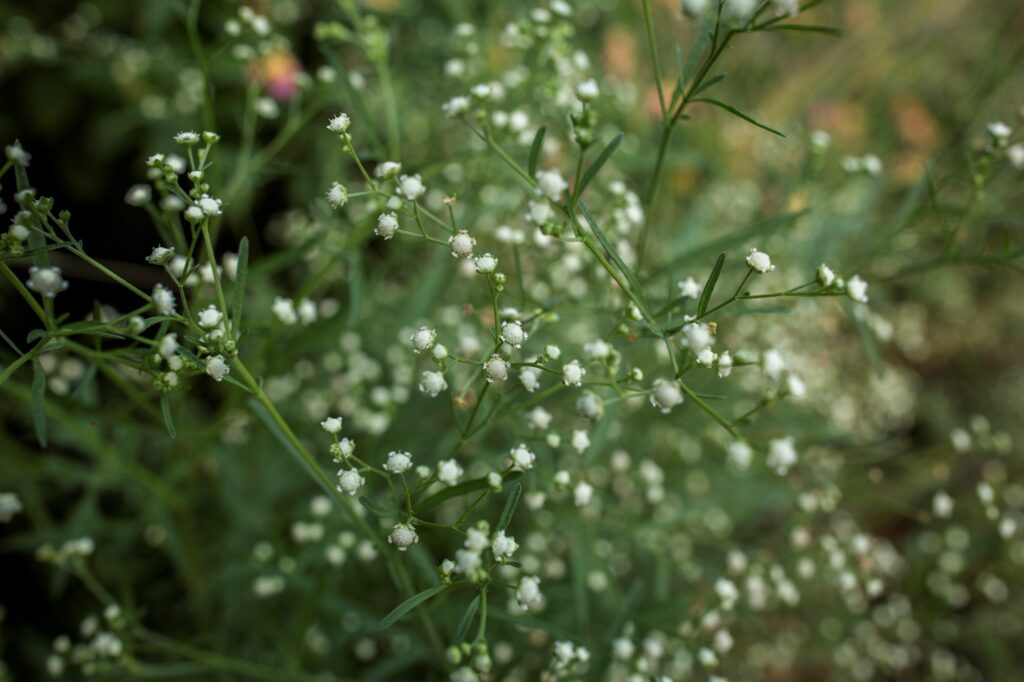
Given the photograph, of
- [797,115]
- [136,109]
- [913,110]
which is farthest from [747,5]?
[913,110]

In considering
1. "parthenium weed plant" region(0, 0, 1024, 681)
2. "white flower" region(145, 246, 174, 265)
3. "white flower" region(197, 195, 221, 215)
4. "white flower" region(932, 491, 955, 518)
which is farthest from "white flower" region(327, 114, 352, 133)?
"white flower" region(932, 491, 955, 518)

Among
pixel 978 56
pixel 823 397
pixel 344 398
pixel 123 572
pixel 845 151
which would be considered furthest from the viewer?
pixel 978 56

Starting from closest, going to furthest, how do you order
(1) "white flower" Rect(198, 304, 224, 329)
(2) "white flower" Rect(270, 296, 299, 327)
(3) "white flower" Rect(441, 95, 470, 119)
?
1. (1) "white flower" Rect(198, 304, 224, 329)
2. (3) "white flower" Rect(441, 95, 470, 119)
3. (2) "white flower" Rect(270, 296, 299, 327)

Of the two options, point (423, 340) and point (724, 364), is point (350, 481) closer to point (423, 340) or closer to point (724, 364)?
point (423, 340)

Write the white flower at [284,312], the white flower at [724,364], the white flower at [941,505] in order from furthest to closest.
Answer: the white flower at [941,505] → the white flower at [284,312] → the white flower at [724,364]

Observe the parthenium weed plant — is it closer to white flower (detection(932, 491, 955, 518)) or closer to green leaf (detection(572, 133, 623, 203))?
green leaf (detection(572, 133, 623, 203))

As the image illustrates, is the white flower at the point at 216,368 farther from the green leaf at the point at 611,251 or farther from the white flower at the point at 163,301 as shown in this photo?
the green leaf at the point at 611,251

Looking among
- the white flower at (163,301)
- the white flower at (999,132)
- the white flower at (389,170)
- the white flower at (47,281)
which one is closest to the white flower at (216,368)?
the white flower at (163,301)

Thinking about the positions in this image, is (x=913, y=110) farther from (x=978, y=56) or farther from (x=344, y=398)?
(x=344, y=398)

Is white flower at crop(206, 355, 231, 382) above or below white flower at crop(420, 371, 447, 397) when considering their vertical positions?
above
